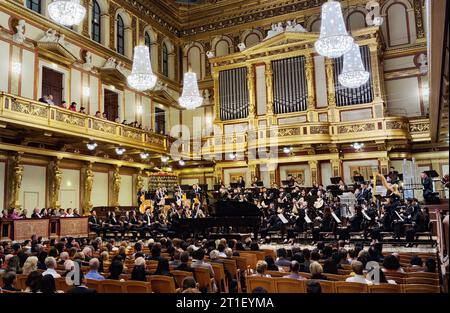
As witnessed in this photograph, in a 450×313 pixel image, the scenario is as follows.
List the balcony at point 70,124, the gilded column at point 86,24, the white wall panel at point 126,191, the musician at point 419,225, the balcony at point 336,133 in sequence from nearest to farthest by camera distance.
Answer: the musician at point 419,225 → the balcony at point 70,124 → the balcony at point 336,133 → the gilded column at point 86,24 → the white wall panel at point 126,191

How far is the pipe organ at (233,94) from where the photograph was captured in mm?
20141

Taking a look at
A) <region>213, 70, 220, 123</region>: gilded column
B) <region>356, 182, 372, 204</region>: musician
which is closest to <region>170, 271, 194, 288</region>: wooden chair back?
<region>356, 182, 372, 204</region>: musician

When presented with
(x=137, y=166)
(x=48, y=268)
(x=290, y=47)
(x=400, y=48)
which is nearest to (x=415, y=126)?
(x=400, y=48)

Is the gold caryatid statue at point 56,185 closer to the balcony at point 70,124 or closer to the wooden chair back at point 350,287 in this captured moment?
the balcony at point 70,124

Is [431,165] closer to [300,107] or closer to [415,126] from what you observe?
[415,126]

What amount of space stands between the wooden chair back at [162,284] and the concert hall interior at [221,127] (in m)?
1.74

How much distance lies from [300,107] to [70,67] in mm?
10506

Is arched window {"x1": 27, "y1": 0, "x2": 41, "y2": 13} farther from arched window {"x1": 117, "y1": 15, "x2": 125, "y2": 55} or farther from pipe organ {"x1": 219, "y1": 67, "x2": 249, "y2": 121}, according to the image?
pipe organ {"x1": 219, "y1": 67, "x2": 249, "y2": 121}

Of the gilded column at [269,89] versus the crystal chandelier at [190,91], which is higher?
the gilded column at [269,89]

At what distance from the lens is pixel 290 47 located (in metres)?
19.1

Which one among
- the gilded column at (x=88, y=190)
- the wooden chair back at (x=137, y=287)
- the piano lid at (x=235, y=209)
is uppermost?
the gilded column at (x=88, y=190)

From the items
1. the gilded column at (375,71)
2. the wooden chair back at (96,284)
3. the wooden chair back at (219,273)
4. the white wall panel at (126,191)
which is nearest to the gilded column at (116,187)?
the white wall panel at (126,191)

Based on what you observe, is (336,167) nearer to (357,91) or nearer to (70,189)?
(357,91)

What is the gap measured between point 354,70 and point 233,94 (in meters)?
8.70
